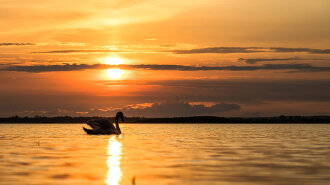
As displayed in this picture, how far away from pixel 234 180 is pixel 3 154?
15162 mm

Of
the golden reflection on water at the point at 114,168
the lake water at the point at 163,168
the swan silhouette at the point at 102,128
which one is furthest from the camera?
the swan silhouette at the point at 102,128

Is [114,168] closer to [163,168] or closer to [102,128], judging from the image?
[163,168]

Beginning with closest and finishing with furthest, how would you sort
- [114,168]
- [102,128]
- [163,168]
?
1. [114,168]
2. [163,168]
3. [102,128]

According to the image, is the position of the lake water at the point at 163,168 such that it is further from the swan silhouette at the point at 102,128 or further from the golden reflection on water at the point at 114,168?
the swan silhouette at the point at 102,128

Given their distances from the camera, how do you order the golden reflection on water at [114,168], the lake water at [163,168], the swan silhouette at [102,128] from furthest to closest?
the swan silhouette at [102,128]
the lake water at [163,168]
the golden reflection on water at [114,168]

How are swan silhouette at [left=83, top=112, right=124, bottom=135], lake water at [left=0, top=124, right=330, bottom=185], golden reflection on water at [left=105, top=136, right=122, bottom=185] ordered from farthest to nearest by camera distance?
swan silhouette at [left=83, top=112, right=124, bottom=135] → lake water at [left=0, top=124, right=330, bottom=185] → golden reflection on water at [left=105, top=136, right=122, bottom=185]

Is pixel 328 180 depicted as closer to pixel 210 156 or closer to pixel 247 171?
pixel 247 171

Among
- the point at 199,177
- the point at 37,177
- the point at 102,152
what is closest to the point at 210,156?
the point at 102,152

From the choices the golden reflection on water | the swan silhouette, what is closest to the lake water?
the golden reflection on water

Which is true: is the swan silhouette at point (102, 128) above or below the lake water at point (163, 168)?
above

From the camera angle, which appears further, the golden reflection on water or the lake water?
the lake water

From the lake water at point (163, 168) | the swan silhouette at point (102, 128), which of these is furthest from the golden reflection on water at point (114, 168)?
the swan silhouette at point (102, 128)

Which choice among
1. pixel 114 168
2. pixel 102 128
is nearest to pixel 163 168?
pixel 114 168

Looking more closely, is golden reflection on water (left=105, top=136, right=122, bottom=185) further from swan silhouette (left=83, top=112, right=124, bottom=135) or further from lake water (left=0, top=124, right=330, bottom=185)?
swan silhouette (left=83, top=112, right=124, bottom=135)
